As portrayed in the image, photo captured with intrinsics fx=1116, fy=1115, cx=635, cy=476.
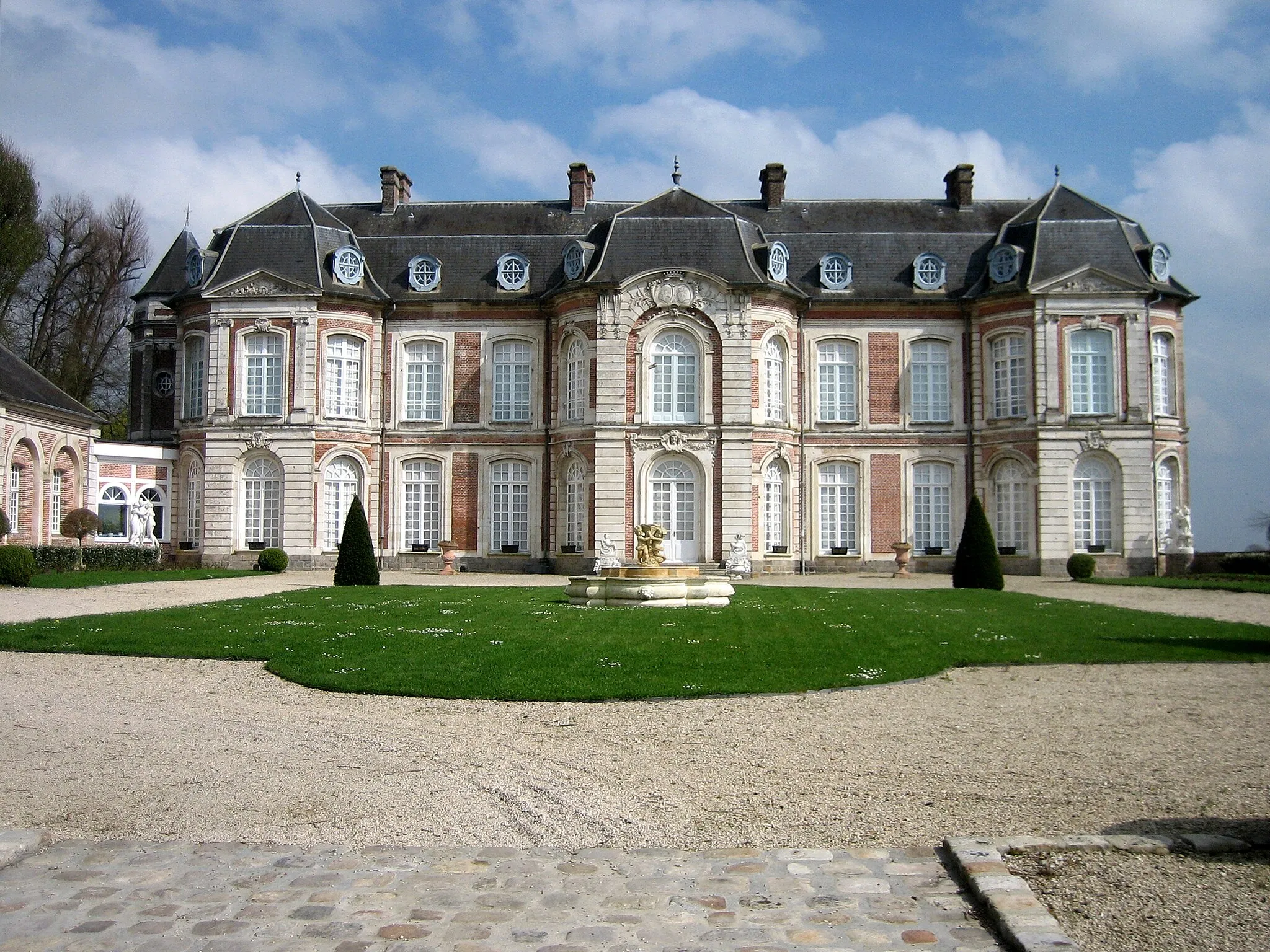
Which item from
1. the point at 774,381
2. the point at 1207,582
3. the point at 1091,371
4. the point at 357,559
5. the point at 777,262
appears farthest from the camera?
the point at 774,381

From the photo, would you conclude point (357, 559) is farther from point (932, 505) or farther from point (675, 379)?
point (932, 505)

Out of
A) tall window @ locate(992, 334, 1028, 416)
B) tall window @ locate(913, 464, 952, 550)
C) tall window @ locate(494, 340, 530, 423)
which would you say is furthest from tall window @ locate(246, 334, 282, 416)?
tall window @ locate(992, 334, 1028, 416)

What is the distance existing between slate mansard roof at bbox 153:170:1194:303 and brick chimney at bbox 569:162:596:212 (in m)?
0.21

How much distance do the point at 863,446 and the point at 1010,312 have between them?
538 centimetres

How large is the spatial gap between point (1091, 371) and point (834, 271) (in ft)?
24.5

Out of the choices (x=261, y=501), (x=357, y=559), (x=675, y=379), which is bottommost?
(x=357, y=559)

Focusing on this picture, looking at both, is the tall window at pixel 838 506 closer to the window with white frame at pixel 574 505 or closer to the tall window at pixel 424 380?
the window with white frame at pixel 574 505

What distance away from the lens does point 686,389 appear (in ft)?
96.8

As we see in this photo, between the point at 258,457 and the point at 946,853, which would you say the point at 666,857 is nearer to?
the point at 946,853

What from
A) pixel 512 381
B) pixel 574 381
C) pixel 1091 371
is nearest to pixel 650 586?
pixel 574 381

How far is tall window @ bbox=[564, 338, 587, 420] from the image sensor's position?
1191 inches

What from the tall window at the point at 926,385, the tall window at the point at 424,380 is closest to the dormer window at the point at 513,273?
the tall window at the point at 424,380

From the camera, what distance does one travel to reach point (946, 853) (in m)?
5.11

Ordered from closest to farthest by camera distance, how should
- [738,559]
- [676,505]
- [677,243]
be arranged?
1. [738,559]
2. [676,505]
3. [677,243]
